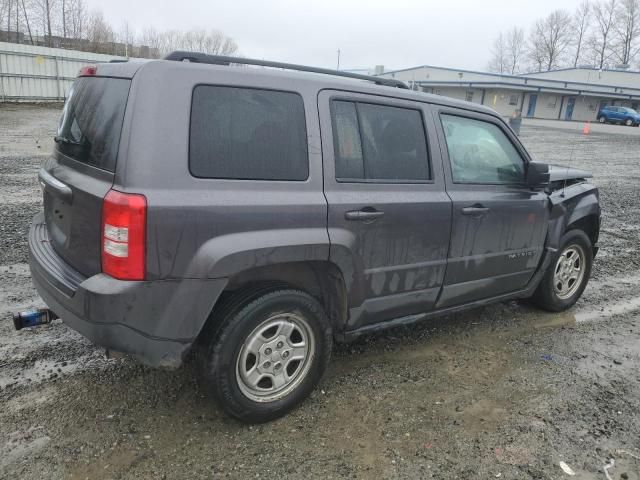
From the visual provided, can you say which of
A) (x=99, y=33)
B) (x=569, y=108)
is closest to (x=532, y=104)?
(x=569, y=108)

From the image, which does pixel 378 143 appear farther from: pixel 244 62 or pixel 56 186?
pixel 56 186

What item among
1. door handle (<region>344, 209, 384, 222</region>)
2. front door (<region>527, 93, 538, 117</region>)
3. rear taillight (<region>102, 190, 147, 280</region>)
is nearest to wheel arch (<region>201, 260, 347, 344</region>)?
door handle (<region>344, 209, 384, 222</region>)

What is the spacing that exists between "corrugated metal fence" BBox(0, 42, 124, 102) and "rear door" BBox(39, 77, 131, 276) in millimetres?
23892

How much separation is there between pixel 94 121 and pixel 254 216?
1.01 m

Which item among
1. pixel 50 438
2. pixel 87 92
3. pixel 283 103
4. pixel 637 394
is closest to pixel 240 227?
pixel 283 103

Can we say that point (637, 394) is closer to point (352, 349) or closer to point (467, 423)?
point (467, 423)

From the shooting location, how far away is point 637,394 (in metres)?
3.54

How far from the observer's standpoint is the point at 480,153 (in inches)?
153

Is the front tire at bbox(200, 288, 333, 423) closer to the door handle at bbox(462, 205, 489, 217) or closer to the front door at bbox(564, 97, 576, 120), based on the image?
the door handle at bbox(462, 205, 489, 217)

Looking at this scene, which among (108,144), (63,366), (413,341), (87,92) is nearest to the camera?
(108,144)

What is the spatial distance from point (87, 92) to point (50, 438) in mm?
1910

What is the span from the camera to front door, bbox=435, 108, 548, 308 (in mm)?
3643

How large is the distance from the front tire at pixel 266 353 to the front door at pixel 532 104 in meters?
58.8

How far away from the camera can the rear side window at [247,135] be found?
102 inches
